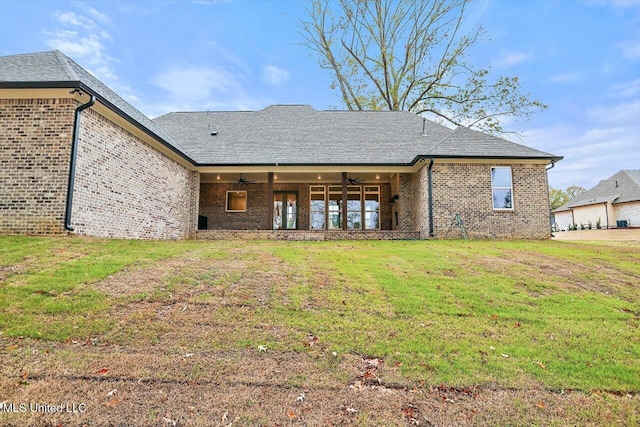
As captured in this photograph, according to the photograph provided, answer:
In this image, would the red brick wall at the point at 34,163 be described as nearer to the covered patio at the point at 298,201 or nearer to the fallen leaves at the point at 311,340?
the fallen leaves at the point at 311,340

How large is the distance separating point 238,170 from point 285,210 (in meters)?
4.33

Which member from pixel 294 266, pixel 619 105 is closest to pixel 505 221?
pixel 294 266

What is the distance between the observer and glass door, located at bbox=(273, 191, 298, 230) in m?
17.9

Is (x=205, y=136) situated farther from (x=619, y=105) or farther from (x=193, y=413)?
(x=619, y=105)

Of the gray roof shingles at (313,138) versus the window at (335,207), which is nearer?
the gray roof shingles at (313,138)

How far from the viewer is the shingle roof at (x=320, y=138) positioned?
1379 centimetres

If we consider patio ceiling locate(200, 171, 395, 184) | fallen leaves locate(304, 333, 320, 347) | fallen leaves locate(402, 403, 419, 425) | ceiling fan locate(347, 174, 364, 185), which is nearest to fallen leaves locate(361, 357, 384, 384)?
fallen leaves locate(402, 403, 419, 425)

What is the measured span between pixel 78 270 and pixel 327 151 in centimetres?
1085

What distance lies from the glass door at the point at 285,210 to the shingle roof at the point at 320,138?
10.6 feet

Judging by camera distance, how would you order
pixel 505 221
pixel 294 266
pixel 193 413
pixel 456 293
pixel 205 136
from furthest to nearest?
pixel 205 136, pixel 505 221, pixel 294 266, pixel 456 293, pixel 193 413

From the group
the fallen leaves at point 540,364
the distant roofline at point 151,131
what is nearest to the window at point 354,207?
the distant roofline at point 151,131

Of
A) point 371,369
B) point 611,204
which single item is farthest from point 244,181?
point 611,204

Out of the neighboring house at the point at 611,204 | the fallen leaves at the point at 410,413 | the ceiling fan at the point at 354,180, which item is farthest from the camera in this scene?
the neighboring house at the point at 611,204

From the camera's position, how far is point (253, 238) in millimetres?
13531
